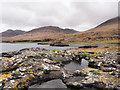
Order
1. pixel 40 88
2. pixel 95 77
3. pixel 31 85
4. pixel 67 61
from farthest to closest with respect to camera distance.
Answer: pixel 67 61 < pixel 95 77 < pixel 31 85 < pixel 40 88

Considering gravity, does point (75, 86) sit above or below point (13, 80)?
below

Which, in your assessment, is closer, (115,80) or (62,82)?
(115,80)

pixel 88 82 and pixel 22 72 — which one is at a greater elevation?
pixel 22 72

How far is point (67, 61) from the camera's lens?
27.4m

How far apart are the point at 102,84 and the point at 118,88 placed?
6.89 ft

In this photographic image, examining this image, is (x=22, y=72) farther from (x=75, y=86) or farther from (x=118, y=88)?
(x=118, y=88)

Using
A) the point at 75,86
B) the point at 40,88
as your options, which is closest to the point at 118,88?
the point at 75,86

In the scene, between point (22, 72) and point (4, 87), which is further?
point (22, 72)

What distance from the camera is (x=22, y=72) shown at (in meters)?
16.3

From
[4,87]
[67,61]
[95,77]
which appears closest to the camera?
[4,87]

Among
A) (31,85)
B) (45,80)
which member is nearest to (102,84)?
(45,80)

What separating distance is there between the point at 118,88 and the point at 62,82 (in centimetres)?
846

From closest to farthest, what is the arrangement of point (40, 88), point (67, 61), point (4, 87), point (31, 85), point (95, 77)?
point (4, 87)
point (40, 88)
point (31, 85)
point (95, 77)
point (67, 61)

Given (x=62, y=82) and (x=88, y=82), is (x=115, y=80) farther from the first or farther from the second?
(x=62, y=82)
